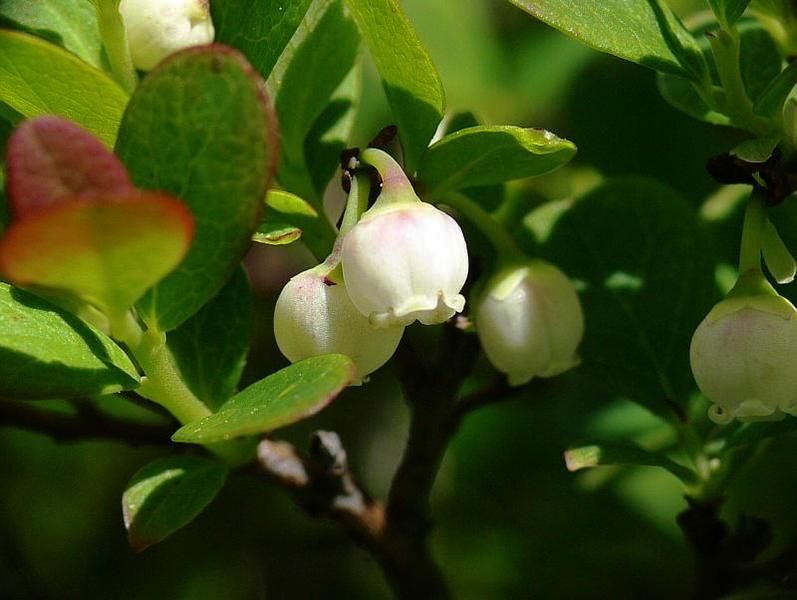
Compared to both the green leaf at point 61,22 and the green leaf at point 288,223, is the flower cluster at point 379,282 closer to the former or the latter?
the green leaf at point 288,223

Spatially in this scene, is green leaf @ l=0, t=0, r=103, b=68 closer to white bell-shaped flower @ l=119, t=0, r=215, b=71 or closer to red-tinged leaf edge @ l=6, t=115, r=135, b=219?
white bell-shaped flower @ l=119, t=0, r=215, b=71

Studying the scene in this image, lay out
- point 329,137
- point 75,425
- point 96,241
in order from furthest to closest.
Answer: point 75,425
point 329,137
point 96,241

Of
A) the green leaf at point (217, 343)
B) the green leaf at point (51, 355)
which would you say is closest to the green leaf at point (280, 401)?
the green leaf at point (51, 355)

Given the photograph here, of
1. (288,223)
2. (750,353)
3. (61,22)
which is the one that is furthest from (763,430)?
(61,22)

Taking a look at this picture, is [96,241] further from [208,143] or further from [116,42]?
[116,42]

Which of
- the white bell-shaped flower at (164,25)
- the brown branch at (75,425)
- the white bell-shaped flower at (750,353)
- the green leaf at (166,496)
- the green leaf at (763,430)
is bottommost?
the brown branch at (75,425)

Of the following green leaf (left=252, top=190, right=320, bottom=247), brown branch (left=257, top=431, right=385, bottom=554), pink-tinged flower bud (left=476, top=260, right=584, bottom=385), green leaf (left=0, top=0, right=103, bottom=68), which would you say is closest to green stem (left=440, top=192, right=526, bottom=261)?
pink-tinged flower bud (left=476, top=260, right=584, bottom=385)

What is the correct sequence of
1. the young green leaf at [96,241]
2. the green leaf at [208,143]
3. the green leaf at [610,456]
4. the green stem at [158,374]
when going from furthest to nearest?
the green leaf at [610,456] → the green stem at [158,374] → the green leaf at [208,143] → the young green leaf at [96,241]
